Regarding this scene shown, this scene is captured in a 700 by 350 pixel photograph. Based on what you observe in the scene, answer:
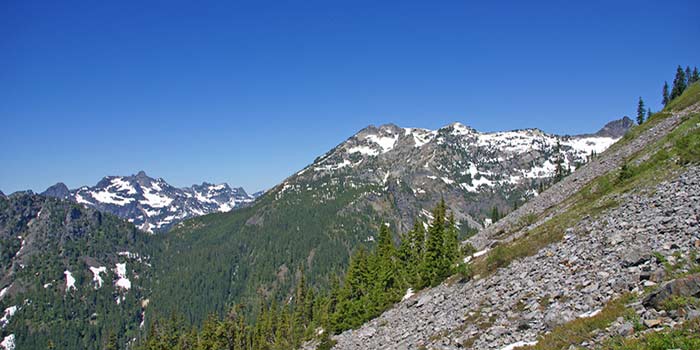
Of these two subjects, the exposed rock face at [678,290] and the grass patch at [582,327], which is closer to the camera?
the exposed rock face at [678,290]

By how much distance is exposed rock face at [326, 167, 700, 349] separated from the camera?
18.8 meters

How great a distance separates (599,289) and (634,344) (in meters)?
Result: 7.16

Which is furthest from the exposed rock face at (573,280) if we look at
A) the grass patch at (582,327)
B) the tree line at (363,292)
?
the tree line at (363,292)

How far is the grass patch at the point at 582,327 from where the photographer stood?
1541 cm

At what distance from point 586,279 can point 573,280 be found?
0.93m

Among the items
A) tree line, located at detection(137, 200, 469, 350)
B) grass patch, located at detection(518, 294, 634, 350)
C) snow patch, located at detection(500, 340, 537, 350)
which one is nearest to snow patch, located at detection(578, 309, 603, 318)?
grass patch, located at detection(518, 294, 634, 350)

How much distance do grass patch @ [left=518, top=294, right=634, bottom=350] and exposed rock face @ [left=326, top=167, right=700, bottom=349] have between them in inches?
34.0

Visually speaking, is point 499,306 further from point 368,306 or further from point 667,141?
point 667,141

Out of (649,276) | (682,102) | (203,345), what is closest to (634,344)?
(649,276)

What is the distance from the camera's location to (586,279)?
21.4m

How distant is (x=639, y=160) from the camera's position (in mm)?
48031

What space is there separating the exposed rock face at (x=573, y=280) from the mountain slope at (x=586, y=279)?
79 mm

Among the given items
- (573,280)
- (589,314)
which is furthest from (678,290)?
(573,280)

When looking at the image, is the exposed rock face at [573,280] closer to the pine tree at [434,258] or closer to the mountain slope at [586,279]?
the mountain slope at [586,279]
